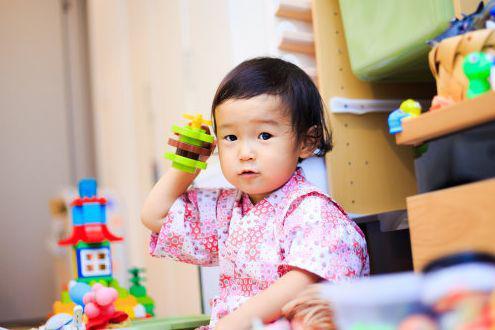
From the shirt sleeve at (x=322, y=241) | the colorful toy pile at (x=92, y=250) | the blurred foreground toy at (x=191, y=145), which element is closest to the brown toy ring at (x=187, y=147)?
the blurred foreground toy at (x=191, y=145)

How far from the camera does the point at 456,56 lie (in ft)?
2.25

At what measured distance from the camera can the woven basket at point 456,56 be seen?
0.66 m

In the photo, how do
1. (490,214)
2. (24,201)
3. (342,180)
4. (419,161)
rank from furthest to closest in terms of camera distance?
1. (24,201)
2. (342,180)
3. (419,161)
4. (490,214)

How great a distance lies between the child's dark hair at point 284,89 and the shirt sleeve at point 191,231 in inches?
6.7

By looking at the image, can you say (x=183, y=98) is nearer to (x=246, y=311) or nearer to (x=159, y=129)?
(x=159, y=129)

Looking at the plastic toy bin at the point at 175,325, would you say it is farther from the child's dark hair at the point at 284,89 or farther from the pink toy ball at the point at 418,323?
the pink toy ball at the point at 418,323

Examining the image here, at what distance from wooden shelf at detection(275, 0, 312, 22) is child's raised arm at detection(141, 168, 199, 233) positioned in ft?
1.40

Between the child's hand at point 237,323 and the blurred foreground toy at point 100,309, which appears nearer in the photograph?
the child's hand at point 237,323

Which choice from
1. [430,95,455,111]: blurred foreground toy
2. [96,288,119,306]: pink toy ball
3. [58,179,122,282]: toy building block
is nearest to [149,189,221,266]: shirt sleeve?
[96,288,119,306]: pink toy ball

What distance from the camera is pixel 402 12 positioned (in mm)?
1019

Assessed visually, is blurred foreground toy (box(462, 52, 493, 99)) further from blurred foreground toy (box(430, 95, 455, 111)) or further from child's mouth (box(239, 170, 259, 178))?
child's mouth (box(239, 170, 259, 178))

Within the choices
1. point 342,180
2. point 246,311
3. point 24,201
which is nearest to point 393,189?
point 342,180

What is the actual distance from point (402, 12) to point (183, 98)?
44.8 inches

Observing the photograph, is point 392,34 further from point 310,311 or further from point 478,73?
point 310,311
